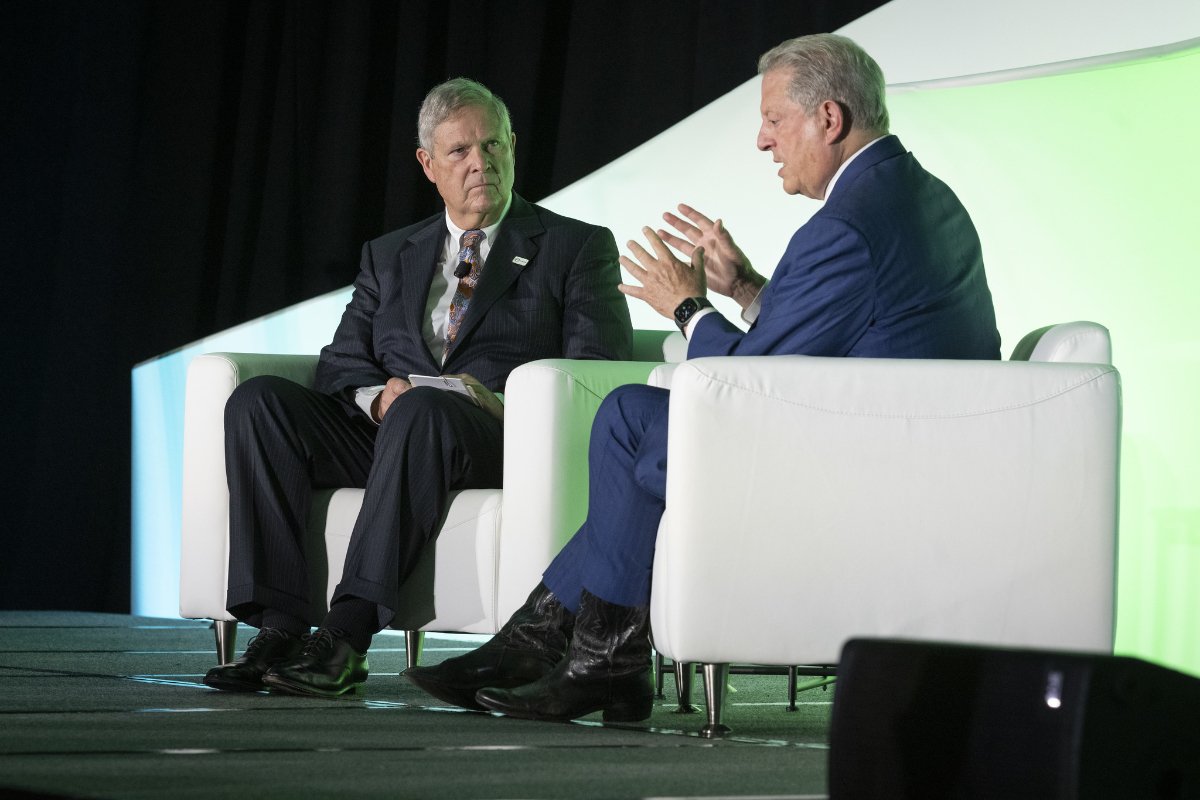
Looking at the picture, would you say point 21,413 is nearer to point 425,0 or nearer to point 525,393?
point 425,0

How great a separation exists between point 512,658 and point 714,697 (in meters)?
0.36

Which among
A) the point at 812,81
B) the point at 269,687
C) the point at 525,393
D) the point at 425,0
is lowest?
the point at 269,687

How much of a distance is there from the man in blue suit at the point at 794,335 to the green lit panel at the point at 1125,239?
2.76 feet

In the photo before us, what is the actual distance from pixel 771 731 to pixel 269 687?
0.85 metres

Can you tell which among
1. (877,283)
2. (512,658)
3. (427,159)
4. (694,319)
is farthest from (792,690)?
(427,159)

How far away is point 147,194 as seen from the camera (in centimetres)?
528

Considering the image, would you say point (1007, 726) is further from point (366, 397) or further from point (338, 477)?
point (366, 397)

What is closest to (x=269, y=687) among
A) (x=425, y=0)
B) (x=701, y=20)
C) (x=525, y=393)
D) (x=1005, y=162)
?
(x=525, y=393)

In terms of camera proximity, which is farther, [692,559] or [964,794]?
[692,559]

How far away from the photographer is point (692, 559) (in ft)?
6.57

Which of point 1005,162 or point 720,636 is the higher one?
point 1005,162

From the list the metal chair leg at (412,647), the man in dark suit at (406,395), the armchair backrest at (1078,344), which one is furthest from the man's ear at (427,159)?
the armchair backrest at (1078,344)

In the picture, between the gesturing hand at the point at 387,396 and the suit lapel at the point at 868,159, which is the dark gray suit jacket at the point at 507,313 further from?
the suit lapel at the point at 868,159

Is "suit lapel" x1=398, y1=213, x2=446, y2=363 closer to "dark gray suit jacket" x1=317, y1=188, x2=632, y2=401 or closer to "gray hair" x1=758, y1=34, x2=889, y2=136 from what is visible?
"dark gray suit jacket" x1=317, y1=188, x2=632, y2=401
